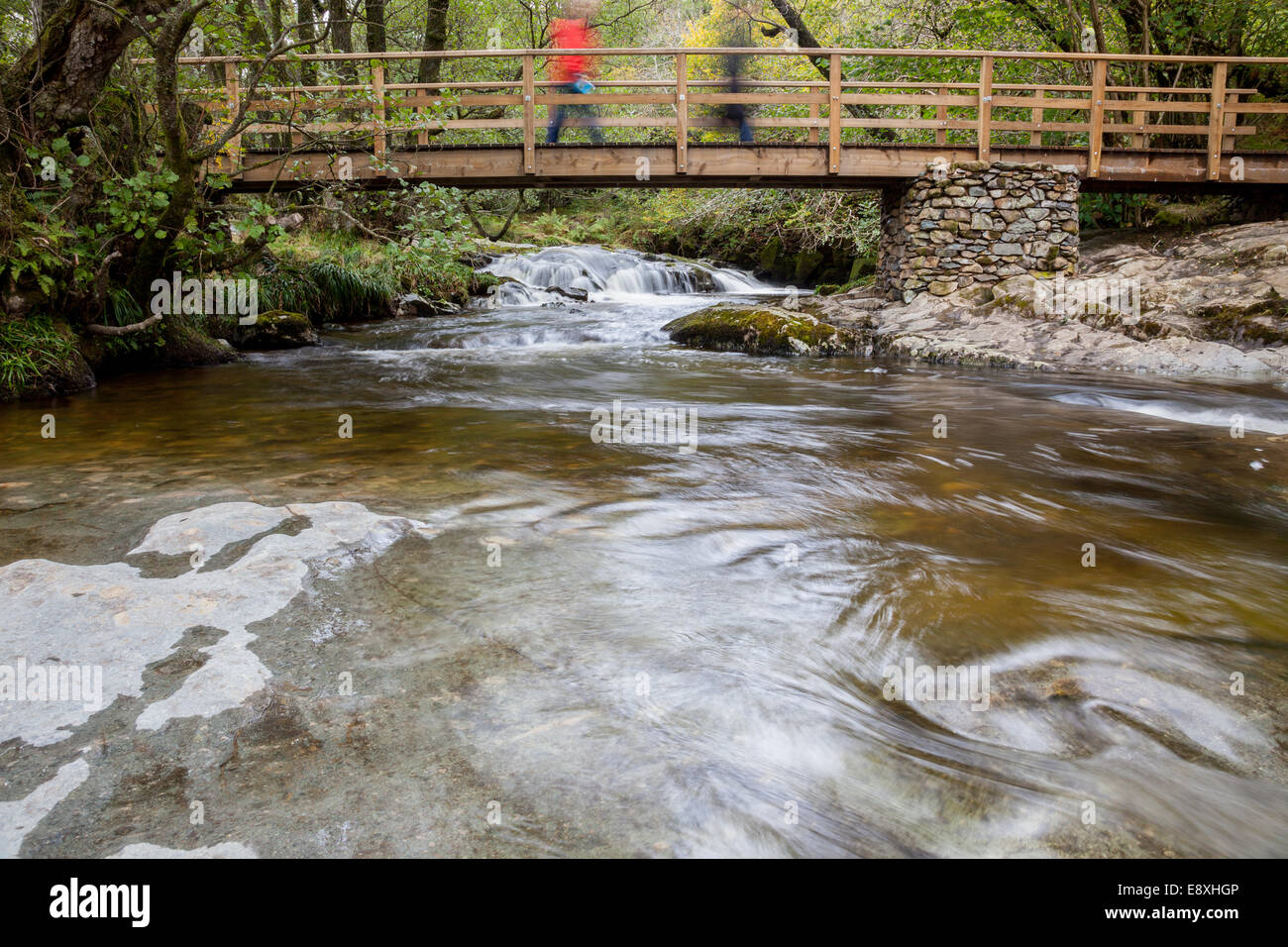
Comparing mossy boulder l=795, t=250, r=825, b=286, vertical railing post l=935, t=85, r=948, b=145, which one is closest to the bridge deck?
vertical railing post l=935, t=85, r=948, b=145

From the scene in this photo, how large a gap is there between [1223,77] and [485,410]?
11.9 meters

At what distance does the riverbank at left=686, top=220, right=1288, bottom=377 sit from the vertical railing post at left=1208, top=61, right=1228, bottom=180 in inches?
41.2

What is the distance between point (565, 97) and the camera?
36.6ft

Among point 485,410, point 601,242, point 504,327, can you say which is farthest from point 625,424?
point 601,242

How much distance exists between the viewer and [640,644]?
244 centimetres

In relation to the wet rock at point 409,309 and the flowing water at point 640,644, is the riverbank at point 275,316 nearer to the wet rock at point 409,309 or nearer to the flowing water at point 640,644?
the wet rock at point 409,309

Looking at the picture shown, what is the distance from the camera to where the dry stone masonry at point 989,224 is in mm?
11148

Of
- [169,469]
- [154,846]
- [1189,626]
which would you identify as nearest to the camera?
[154,846]

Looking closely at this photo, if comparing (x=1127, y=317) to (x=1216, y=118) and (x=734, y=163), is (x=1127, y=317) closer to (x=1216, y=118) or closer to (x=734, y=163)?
(x=1216, y=118)

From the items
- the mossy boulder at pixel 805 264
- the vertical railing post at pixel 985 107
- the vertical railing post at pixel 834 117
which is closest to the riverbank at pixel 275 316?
the vertical railing post at pixel 834 117

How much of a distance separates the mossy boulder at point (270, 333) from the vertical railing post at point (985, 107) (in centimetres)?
988

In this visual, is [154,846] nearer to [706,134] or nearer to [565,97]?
[565,97]
